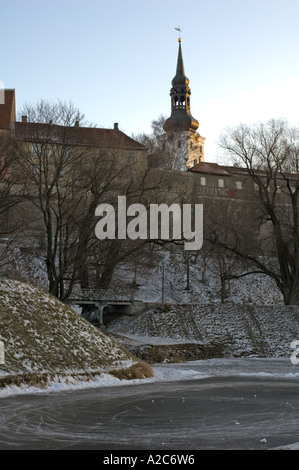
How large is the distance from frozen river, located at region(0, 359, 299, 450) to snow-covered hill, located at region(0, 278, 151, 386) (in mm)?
1305

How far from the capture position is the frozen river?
33.3 feet

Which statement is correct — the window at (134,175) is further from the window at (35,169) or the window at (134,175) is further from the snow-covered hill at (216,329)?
the snow-covered hill at (216,329)

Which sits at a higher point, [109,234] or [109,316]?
[109,234]

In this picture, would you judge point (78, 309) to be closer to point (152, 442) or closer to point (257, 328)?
point (257, 328)

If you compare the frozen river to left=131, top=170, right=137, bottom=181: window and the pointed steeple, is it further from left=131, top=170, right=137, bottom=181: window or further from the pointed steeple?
the pointed steeple

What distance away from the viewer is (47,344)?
2058cm

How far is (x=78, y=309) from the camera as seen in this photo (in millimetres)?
55750

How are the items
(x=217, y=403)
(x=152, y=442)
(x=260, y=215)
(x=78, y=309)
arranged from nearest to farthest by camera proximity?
(x=152, y=442) < (x=217, y=403) < (x=260, y=215) < (x=78, y=309)

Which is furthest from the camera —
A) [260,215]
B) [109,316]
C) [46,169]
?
[109,316]

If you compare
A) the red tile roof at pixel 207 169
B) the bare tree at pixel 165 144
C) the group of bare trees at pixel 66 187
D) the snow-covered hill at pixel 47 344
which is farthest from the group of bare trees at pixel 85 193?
the red tile roof at pixel 207 169

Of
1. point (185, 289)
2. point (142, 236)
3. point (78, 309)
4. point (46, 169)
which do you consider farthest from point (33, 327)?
point (185, 289)

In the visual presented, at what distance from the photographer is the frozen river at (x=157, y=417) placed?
10148 millimetres

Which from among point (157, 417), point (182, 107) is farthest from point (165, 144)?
point (157, 417)
